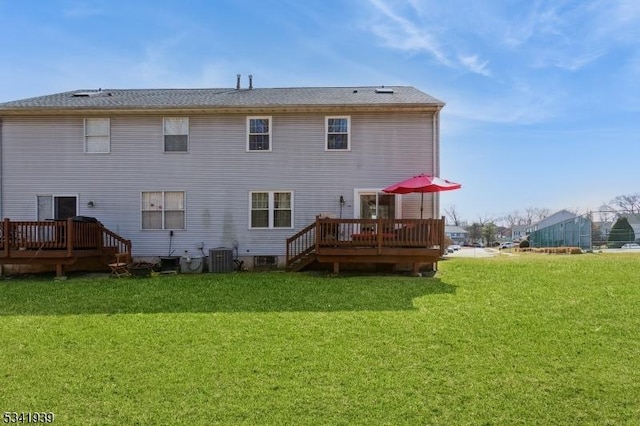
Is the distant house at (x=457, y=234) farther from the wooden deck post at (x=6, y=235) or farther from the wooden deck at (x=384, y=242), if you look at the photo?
the wooden deck post at (x=6, y=235)

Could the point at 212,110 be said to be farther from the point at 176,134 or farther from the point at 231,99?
the point at 176,134

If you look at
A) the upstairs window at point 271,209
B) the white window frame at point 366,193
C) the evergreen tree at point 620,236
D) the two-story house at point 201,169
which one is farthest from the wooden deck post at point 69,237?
the evergreen tree at point 620,236

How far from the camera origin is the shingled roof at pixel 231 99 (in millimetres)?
13234

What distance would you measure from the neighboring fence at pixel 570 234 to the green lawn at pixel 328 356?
1909cm

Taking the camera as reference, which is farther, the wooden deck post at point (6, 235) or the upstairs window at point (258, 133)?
the upstairs window at point (258, 133)

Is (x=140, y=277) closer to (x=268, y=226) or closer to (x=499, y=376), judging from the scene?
(x=268, y=226)

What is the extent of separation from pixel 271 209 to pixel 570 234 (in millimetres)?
24324

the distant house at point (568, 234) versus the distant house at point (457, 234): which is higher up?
the distant house at point (568, 234)

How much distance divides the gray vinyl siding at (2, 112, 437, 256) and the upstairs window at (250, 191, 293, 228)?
20 cm

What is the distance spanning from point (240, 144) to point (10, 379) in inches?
395

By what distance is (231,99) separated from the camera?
1427 centimetres

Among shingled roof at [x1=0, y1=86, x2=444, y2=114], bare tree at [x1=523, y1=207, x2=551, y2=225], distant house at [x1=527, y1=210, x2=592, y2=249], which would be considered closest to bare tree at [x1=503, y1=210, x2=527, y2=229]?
bare tree at [x1=523, y1=207, x2=551, y2=225]

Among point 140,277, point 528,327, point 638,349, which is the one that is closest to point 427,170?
point 528,327

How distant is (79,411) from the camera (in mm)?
4027
